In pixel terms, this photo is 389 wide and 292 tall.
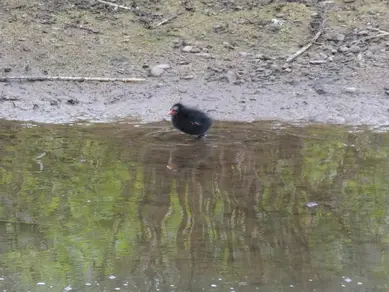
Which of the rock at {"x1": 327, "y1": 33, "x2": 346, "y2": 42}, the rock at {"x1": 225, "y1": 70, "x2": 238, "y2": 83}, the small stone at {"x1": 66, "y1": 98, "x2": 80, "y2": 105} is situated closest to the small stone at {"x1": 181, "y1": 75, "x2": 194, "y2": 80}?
the rock at {"x1": 225, "y1": 70, "x2": 238, "y2": 83}

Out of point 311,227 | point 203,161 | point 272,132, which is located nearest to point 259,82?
point 272,132

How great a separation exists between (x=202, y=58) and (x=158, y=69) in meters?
0.72

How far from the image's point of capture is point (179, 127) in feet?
29.4

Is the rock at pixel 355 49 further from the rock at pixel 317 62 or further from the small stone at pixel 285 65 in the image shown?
the small stone at pixel 285 65

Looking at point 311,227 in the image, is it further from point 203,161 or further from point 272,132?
point 272,132

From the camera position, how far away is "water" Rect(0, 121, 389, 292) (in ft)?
16.1

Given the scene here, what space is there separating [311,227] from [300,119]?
4.04 metres

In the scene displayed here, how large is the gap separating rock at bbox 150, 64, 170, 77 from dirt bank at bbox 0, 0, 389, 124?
0.01 m

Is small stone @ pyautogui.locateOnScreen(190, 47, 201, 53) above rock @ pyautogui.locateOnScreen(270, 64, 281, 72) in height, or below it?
above

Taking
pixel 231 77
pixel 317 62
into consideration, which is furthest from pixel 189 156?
pixel 317 62

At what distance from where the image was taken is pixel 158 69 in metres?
11.0

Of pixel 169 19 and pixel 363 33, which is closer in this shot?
pixel 363 33

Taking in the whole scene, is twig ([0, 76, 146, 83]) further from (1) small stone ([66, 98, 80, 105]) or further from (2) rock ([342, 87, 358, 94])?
(2) rock ([342, 87, 358, 94])

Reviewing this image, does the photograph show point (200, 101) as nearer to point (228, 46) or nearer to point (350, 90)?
point (228, 46)
